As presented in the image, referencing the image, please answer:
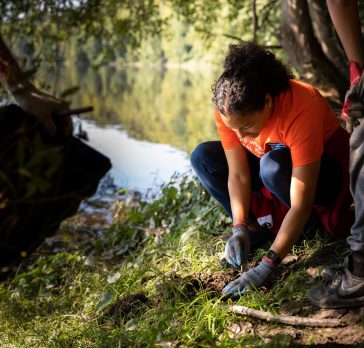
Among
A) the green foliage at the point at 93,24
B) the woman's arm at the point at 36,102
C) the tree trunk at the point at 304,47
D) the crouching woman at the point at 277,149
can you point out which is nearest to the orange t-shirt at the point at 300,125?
the crouching woman at the point at 277,149

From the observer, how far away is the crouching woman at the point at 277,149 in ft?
6.98

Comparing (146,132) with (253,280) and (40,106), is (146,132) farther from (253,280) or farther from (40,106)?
(40,106)

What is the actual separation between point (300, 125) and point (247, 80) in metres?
0.33

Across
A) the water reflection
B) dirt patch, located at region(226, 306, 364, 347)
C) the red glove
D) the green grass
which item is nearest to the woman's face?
the red glove

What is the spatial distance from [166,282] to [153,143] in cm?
809

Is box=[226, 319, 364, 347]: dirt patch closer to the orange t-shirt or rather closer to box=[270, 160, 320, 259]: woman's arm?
→ box=[270, 160, 320, 259]: woman's arm

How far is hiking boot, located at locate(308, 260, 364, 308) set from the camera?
1847 mm

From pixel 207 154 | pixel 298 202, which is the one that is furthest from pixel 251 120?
pixel 207 154

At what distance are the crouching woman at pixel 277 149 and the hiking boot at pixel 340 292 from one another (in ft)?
0.82

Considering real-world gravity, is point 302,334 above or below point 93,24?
below

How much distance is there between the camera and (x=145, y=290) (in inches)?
102

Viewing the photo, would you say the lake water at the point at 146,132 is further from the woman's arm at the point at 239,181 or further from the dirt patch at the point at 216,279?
the dirt patch at the point at 216,279

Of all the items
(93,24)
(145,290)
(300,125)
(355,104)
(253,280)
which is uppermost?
(93,24)

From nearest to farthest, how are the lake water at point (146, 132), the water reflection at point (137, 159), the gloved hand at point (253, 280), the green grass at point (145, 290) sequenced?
the green grass at point (145, 290) < the gloved hand at point (253, 280) < the water reflection at point (137, 159) < the lake water at point (146, 132)
